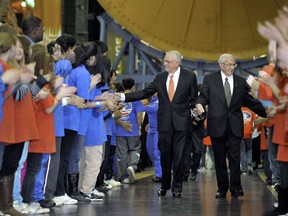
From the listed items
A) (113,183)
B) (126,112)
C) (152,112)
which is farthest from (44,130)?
(152,112)

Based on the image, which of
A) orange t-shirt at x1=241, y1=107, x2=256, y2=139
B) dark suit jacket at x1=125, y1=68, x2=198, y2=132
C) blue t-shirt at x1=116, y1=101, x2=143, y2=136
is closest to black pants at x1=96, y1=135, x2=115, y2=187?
blue t-shirt at x1=116, y1=101, x2=143, y2=136

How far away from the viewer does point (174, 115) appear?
1091 cm

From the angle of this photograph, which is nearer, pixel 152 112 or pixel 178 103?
pixel 178 103

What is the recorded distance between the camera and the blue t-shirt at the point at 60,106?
8984 mm

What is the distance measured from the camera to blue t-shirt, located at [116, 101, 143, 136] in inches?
516

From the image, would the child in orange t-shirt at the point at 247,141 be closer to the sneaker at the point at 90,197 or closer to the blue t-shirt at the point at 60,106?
the sneaker at the point at 90,197

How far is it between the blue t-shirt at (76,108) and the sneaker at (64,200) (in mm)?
725

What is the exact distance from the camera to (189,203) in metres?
9.93

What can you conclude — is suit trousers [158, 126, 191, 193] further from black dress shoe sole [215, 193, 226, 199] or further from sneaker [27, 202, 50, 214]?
sneaker [27, 202, 50, 214]

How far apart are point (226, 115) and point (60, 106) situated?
261 cm

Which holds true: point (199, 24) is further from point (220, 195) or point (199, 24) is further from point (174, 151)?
point (220, 195)

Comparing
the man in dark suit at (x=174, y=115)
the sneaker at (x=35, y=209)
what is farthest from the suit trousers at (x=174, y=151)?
the sneaker at (x=35, y=209)

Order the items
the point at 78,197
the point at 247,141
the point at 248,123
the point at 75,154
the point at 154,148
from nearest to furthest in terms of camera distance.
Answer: the point at 75,154 < the point at 78,197 < the point at 154,148 < the point at 248,123 < the point at 247,141

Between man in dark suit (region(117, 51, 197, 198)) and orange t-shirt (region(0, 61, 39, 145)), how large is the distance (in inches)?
126
